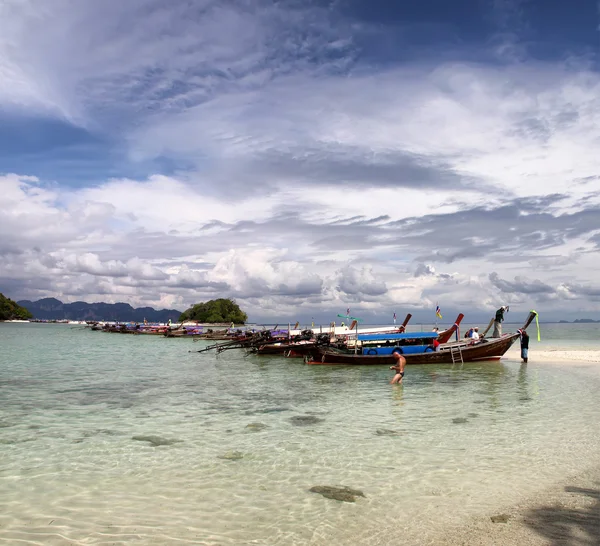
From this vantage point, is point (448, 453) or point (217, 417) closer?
point (448, 453)

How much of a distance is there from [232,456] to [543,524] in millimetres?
7424

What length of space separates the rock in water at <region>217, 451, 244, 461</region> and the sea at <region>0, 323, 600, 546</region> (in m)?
0.08

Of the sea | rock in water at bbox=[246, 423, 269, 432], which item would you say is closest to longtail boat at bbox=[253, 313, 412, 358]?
the sea

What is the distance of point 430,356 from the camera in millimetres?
36938

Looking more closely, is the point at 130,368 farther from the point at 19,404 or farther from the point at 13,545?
the point at 13,545

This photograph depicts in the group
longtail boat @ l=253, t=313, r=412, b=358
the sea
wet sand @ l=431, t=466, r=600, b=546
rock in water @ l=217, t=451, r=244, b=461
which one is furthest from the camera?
longtail boat @ l=253, t=313, r=412, b=358

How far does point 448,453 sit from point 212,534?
23.0ft

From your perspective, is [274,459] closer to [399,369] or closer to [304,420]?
[304,420]

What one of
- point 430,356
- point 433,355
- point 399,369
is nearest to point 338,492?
point 399,369

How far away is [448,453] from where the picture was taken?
1207 centimetres

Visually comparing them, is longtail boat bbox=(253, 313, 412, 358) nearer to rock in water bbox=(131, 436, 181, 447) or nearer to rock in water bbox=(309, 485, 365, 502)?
rock in water bbox=(131, 436, 181, 447)

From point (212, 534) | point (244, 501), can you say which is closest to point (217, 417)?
point (244, 501)

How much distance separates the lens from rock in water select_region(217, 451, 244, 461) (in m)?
11.9

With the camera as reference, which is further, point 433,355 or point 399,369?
point 433,355
